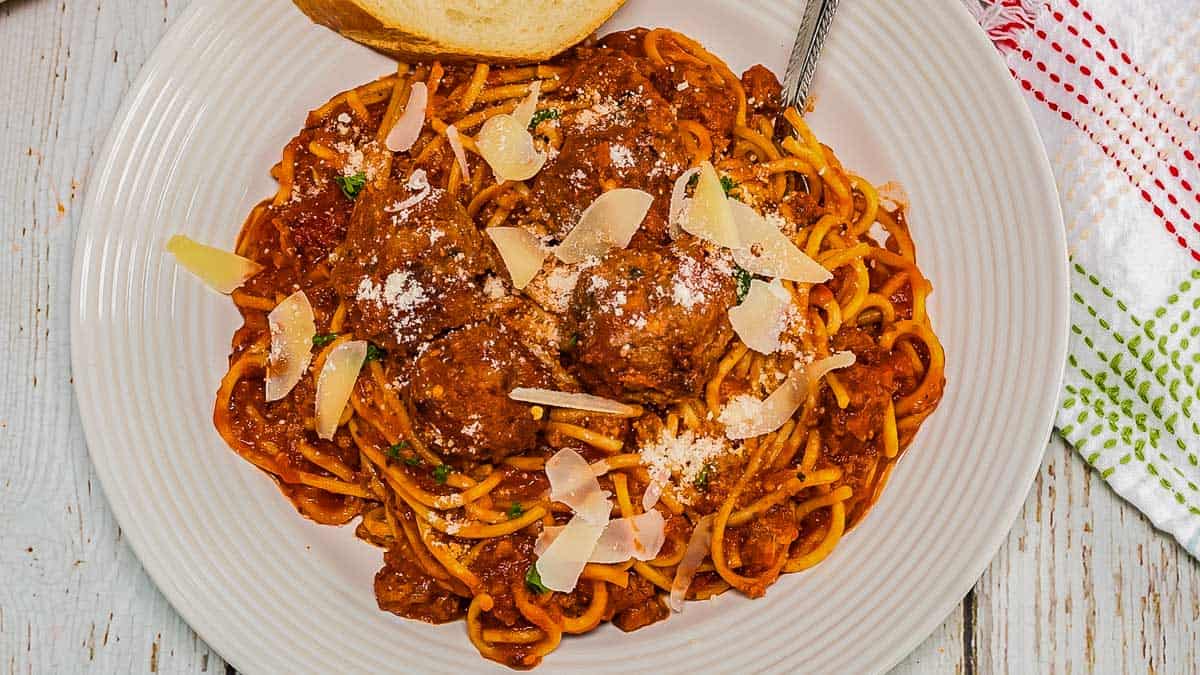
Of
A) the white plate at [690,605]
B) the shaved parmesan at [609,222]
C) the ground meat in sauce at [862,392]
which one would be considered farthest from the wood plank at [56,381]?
the ground meat in sauce at [862,392]

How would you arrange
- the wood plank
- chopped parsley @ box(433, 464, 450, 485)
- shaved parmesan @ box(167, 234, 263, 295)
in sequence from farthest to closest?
the wood plank < shaved parmesan @ box(167, 234, 263, 295) < chopped parsley @ box(433, 464, 450, 485)

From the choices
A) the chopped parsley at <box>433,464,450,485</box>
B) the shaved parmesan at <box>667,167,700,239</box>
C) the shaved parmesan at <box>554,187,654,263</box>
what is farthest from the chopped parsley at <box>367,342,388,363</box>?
the shaved parmesan at <box>667,167,700,239</box>

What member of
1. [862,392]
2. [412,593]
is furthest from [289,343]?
[862,392]

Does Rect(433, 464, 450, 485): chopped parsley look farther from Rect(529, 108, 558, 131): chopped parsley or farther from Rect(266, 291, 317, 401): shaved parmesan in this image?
Rect(529, 108, 558, 131): chopped parsley

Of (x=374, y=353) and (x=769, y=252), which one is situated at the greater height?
(x=769, y=252)

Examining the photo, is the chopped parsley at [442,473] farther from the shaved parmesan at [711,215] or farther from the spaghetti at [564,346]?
the shaved parmesan at [711,215]

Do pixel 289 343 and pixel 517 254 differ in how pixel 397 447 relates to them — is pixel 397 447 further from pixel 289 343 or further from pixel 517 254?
pixel 517 254
